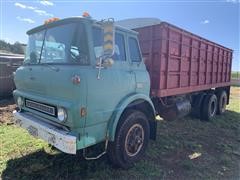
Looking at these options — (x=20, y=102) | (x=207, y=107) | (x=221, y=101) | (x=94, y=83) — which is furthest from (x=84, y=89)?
(x=221, y=101)

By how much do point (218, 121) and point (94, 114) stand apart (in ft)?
19.9

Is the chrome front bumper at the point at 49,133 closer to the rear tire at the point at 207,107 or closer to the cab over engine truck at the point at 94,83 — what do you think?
the cab over engine truck at the point at 94,83

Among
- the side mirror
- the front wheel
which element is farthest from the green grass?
the side mirror

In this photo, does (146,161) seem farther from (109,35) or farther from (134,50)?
(109,35)

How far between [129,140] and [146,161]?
64 centimetres

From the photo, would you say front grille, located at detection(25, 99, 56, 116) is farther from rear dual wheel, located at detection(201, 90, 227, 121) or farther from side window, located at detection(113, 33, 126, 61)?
rear dual wheel, located at detection(201, 90, 227, 121)

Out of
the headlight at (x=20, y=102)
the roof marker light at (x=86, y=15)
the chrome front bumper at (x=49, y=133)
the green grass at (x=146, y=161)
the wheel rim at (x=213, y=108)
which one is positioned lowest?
the green grass at (x=146, y=161)

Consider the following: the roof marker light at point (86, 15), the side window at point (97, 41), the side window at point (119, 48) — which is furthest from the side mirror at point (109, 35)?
the side window at point (119, 48)

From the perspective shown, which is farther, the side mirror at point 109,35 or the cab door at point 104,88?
the cab door at point 104,88

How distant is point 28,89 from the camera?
3.68 metres

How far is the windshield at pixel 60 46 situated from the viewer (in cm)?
309

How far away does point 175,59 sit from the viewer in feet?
17.3

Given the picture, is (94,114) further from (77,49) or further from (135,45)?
(135,45)

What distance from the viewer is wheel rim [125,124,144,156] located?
380 cm
